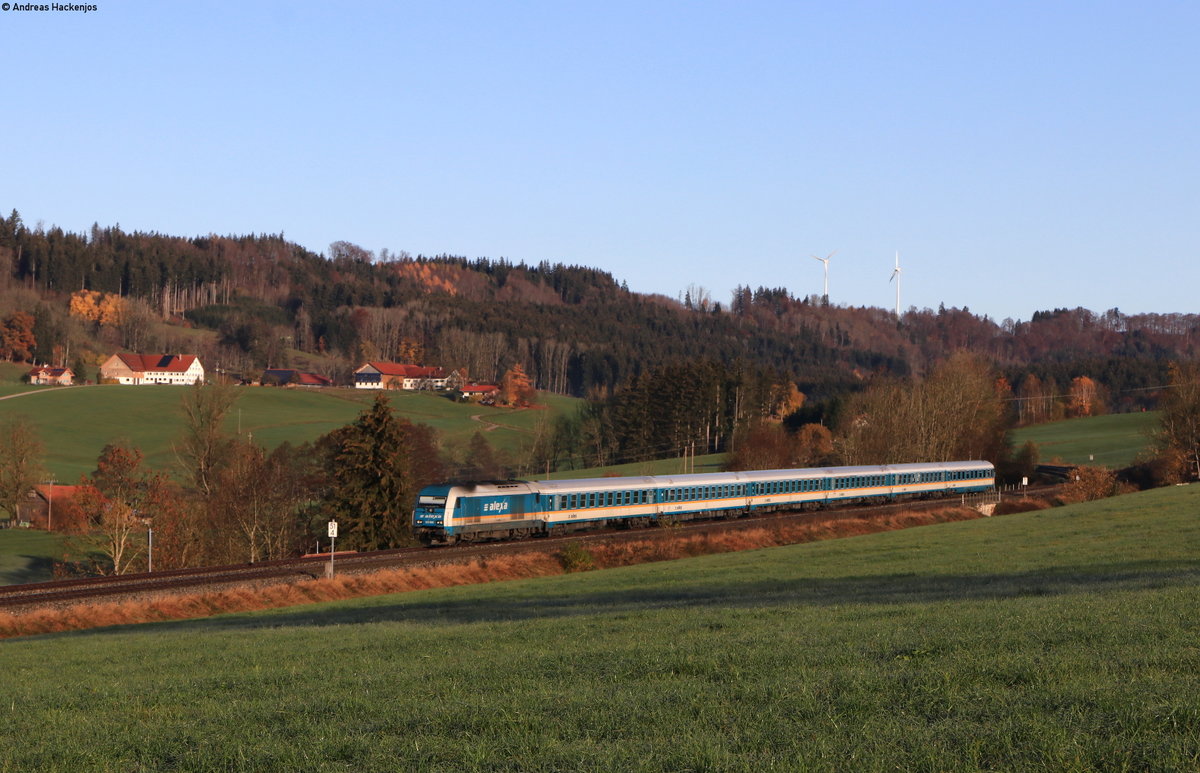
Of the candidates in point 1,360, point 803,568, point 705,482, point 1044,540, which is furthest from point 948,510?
point 1,360

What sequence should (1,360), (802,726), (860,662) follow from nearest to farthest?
(802,726), (860,662), (1,360)

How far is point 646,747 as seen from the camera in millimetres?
8656

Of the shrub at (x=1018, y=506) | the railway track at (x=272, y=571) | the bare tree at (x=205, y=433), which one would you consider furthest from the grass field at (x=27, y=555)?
the shrub at (x=1018, y=506)

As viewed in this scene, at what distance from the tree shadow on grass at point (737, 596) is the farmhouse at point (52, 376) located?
16055cm

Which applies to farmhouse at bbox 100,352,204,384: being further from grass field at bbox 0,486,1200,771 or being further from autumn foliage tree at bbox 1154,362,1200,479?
grass field at bbox 0,486,1200,771

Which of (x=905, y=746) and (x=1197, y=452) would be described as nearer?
(x=905, y=746)

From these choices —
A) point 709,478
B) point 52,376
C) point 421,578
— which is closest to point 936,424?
point 709,478

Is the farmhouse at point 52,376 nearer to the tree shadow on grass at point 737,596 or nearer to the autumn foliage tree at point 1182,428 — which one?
the autumn foliage tree at point 1182,428

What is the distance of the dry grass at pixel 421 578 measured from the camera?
107 feet

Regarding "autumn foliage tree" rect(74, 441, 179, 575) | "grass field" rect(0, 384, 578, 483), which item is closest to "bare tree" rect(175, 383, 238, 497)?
"autumn foliage tree" rect(74, 441, 179, 575)

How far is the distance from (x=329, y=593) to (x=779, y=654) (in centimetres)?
2761

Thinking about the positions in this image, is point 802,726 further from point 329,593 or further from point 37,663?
point 329,593

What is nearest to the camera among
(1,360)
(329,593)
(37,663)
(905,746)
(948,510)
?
(905,746)

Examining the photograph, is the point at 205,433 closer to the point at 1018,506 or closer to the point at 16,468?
the point at 16,468
